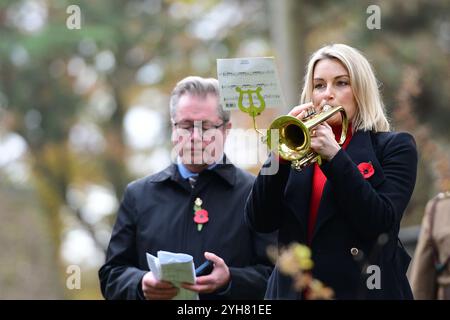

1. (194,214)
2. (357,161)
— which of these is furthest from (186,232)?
(357,161)

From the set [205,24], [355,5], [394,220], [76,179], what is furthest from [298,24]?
[394,220]

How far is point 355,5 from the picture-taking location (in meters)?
16.6

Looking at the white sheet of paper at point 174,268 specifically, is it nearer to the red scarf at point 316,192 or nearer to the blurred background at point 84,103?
the red scarf at point 316,192

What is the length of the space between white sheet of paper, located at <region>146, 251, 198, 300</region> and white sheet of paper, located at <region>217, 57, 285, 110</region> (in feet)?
2.52

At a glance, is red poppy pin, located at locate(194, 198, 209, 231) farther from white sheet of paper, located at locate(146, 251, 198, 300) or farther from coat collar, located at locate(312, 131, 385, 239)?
coat collar, located at locate(312, 131, 385, 239)

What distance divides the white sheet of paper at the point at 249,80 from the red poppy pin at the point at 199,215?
90 centimetres

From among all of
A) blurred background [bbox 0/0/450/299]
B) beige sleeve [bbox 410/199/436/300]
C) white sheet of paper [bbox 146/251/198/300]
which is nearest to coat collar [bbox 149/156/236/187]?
white sheet of paper [bbox 146/251/198/300]

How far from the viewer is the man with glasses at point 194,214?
6281 millimetres

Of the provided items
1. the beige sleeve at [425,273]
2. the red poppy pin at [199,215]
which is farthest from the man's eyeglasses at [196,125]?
the beige sleeve at [425,273]

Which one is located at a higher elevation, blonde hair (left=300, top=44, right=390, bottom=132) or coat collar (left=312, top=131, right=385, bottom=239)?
blonde hair (left=300, top=44, right=390, bottom=132)

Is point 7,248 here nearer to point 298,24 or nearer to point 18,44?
point 18,44

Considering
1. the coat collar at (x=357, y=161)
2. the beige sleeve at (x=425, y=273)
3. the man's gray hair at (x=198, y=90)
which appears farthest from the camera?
the beige sleeve at (x=425, y=273)

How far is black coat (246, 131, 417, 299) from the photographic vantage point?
17.1 ft

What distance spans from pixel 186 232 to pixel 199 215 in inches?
4.4
